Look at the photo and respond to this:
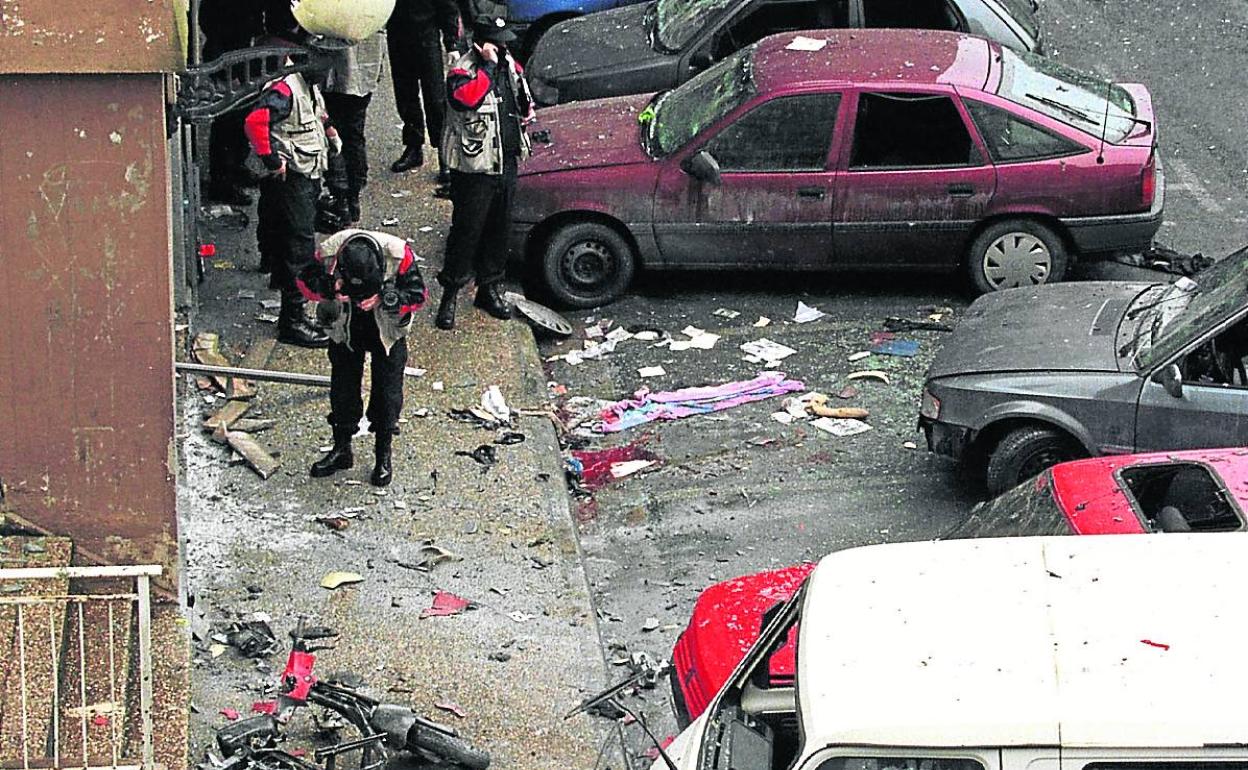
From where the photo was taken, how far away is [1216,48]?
15.9 m

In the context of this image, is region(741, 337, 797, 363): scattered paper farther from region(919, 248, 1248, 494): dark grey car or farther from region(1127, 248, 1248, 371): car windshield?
region(1127, 248, 1248, 371): car windshield

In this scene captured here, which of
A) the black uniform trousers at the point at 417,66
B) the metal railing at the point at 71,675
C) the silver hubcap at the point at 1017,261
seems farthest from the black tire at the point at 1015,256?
the metal railing at the point at 71,675

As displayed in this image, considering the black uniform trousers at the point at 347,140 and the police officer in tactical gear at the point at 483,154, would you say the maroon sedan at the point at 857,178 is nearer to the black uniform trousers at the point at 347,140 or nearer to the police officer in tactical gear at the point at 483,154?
the police officer in tactical gear at the point at 483,154

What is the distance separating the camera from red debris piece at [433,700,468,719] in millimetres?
7168

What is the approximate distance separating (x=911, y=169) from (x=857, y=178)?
1.13 feet

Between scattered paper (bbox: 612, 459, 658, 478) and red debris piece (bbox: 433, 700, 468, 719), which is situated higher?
scattered paper (bbox: 612, 459, 658, 478)

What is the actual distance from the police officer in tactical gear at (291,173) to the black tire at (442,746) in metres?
3.56

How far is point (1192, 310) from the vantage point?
335 inches

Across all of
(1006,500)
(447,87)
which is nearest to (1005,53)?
(447,87)

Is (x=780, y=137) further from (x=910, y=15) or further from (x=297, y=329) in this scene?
(x=297, y=329)

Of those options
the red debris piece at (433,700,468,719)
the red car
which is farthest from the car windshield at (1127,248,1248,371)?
the red debris piece at (433,700,468,719)

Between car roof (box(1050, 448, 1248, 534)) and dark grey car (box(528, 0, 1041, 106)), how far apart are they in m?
6.25

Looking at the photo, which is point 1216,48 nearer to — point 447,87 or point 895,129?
point 895,129

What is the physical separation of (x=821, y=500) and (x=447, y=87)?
131 inches
